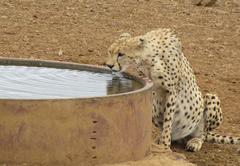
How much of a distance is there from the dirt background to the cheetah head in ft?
6.20

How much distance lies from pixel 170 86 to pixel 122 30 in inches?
158

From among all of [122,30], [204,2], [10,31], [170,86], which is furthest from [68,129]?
[204,2]

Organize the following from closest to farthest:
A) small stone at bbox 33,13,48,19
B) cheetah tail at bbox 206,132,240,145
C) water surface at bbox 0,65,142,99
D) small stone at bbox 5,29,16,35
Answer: water surface at bbox 0,65,142,99
cheetah tail at bbox 206,132,240,145
small stone at bbox 5,29,16,35
small stone at bbox 33,13,48,19

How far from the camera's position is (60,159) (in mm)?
2852

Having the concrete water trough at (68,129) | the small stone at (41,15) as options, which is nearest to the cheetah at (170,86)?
the concrete water trough at (68,129)

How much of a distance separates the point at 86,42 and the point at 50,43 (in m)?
0.62

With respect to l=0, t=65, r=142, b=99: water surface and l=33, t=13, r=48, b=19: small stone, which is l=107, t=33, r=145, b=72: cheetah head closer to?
l=0, t=65, r=142, b=99: water surface

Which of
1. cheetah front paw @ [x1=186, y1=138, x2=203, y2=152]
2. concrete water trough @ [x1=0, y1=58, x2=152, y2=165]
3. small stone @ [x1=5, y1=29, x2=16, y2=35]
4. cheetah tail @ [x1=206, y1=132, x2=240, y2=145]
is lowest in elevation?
cheetah front paw @ [x1=186, y1=138, x2=203, y2=152]

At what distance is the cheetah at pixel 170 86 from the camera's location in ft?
13.5

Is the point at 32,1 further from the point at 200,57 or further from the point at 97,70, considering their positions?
the point at 97,70

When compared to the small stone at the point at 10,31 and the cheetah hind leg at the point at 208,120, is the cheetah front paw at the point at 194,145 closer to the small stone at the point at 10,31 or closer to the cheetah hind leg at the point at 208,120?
the cheetah hind leg at the point at 208,120

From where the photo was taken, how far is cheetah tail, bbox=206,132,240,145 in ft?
14.9

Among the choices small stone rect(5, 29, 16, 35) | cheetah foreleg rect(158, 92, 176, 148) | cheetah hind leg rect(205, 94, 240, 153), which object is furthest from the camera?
small stone rect(5, 29, 16, 35)

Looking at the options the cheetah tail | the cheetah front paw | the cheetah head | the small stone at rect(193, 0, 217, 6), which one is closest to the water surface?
the cheetah head
